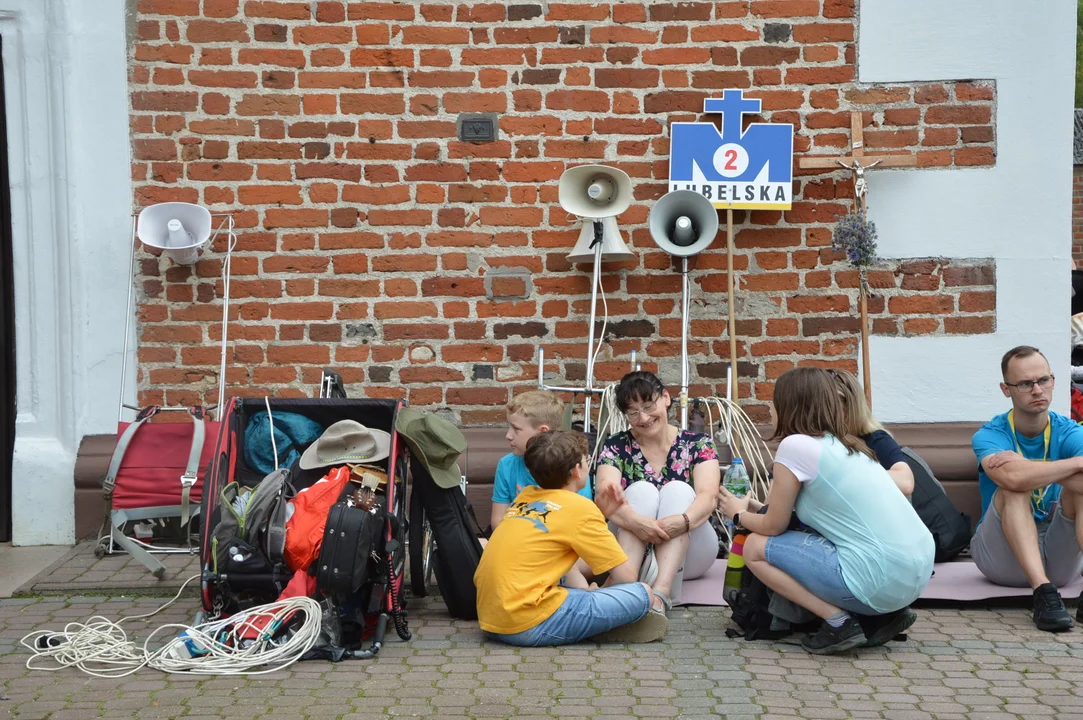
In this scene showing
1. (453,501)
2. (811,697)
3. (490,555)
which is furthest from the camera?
(453,501)

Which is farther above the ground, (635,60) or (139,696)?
(635,60)

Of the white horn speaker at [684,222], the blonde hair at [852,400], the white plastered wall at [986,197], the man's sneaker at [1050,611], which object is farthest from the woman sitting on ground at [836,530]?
the white plastered wall at [986,197]

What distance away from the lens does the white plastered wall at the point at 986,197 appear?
5691mm

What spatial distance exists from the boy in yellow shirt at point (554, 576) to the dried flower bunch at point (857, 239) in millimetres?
2096

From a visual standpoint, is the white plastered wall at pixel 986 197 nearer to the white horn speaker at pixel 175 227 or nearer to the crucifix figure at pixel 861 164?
the crucifix figure at pixel 861 164

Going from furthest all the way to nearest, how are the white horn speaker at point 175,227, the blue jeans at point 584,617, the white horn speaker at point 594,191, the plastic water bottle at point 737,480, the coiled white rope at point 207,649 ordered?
the white horn speaker at point 175,227, the white horn speaker at point 594,191, the plastic water bottle at point 737,480, the blue jeans at point 584,617, the coiled white rope at point 207,649

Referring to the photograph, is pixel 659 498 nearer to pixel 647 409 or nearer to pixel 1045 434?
pixel 647 409

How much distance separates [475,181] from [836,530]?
2656 mm

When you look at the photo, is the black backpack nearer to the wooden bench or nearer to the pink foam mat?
the pink foam mat

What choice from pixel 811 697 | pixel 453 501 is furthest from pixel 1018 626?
pixel 453 501

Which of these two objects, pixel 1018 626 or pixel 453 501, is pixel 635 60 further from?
pixel 1018 626

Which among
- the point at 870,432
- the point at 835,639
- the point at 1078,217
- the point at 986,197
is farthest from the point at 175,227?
the point at 1078,217

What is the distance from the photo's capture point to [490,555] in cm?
417

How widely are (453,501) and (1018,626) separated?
222 cm
